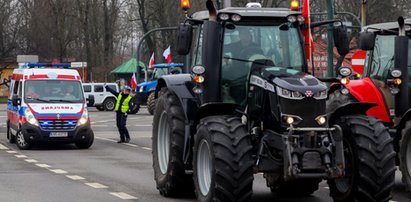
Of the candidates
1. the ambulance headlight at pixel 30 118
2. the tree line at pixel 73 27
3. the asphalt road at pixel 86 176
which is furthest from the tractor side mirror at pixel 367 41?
the tree line at pixel 73 27

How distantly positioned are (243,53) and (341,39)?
1.26 m

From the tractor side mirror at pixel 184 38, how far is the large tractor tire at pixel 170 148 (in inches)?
52.0

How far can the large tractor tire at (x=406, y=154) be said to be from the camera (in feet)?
41.6

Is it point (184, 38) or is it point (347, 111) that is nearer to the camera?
point (347, 111)

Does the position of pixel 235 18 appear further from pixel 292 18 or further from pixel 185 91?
pixel 185 91

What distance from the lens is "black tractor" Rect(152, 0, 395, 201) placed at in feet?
33.3

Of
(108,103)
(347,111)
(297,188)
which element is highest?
(347,111)

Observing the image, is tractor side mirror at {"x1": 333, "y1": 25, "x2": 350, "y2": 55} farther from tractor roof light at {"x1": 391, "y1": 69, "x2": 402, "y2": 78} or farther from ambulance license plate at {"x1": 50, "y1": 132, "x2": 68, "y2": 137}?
ambulance license plate at {"x1": 50, "y1": 132, "x2": 68, "y2": 137}

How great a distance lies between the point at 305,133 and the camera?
10.3m

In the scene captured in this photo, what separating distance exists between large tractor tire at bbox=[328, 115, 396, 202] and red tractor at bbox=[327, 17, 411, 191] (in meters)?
1.66

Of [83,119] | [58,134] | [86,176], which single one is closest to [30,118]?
[58,134]

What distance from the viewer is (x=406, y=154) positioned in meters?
12.8

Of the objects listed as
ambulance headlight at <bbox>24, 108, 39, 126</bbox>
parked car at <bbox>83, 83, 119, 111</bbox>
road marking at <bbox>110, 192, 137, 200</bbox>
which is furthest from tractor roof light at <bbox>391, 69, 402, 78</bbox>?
parked car at <bbox>83, 83, 119, 111</bbox>

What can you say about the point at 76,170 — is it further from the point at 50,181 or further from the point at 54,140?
the point at 54,140
